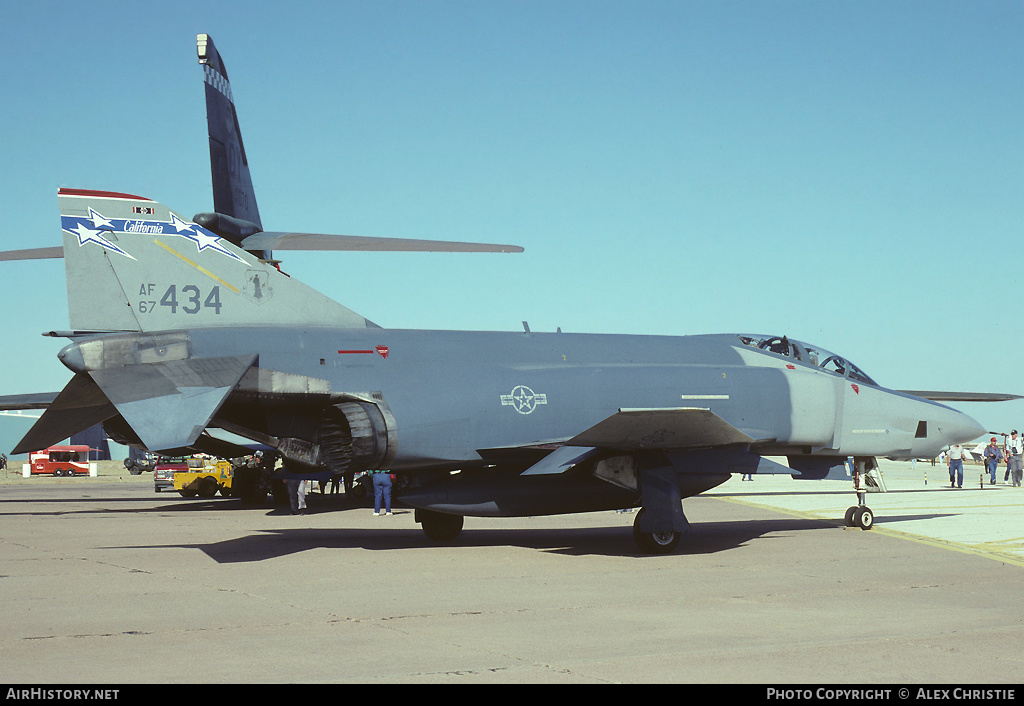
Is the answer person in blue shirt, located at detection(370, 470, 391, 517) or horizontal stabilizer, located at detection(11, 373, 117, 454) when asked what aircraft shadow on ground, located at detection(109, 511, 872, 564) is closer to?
horizontal stabilizer, located at detection(11, 373, 117, 454)

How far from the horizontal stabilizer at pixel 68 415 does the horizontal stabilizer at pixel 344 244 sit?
357cm

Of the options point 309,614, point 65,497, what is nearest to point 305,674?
point 309,614

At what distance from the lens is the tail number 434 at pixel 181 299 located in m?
13.0

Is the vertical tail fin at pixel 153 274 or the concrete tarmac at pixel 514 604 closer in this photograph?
the concrete tarmac at pixel 514 604

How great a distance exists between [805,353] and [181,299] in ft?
33.8

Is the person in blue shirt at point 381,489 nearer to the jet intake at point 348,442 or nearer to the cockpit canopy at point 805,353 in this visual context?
the jet intake at point 348,442

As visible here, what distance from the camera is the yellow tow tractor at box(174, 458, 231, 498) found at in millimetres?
31016

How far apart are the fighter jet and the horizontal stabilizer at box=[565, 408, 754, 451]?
37 millimetres

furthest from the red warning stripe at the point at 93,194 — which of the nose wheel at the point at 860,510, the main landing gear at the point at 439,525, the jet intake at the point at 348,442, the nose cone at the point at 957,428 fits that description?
the nose cone at the point at 957,428

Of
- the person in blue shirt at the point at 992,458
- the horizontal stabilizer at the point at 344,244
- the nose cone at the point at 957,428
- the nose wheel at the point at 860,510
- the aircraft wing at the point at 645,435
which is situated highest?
the horizontal stabilizer at the point at 344,244

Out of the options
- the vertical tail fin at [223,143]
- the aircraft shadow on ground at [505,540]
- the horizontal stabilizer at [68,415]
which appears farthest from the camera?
the vertical tail fin at [223,143]

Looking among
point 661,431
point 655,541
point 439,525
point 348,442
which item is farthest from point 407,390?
point 655,541

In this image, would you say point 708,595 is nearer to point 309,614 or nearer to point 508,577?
point 508,577

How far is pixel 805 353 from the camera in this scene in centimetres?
1652
